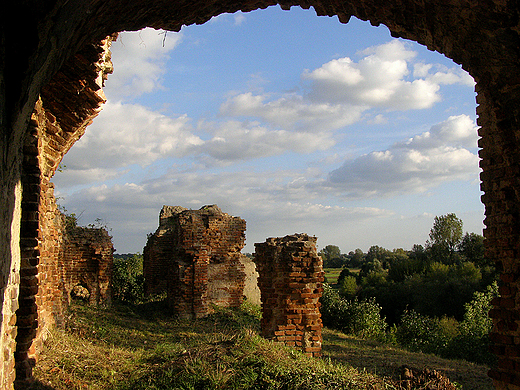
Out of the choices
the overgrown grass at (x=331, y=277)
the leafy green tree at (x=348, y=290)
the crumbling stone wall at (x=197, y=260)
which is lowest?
the overgrown grass at (x=331, y=277)

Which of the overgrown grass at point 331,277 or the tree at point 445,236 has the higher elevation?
the tree at point 445,236

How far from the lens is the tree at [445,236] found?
4431 centimetres

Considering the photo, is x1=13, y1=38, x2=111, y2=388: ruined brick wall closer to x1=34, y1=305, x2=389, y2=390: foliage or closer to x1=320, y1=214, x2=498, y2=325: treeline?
x1=34, y1=305, x2=389, y2=390: foliage

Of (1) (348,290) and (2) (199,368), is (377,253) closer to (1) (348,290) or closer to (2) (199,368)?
(1) (348,290)

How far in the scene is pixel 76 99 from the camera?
5074mm

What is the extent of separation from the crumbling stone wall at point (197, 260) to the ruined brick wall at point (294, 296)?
218 inches

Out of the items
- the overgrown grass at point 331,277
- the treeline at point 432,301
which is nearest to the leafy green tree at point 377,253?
the overgrown grass at point 331,277

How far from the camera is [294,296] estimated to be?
753 centimetres

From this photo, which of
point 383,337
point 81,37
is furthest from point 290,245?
point 383,337

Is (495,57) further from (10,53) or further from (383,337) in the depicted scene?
(383,337)

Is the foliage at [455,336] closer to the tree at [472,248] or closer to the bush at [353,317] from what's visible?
the bush at [353,317]

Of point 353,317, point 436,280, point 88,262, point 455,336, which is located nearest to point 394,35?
point 88,262

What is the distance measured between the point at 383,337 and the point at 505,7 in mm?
14492

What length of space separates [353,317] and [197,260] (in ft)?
26.0
